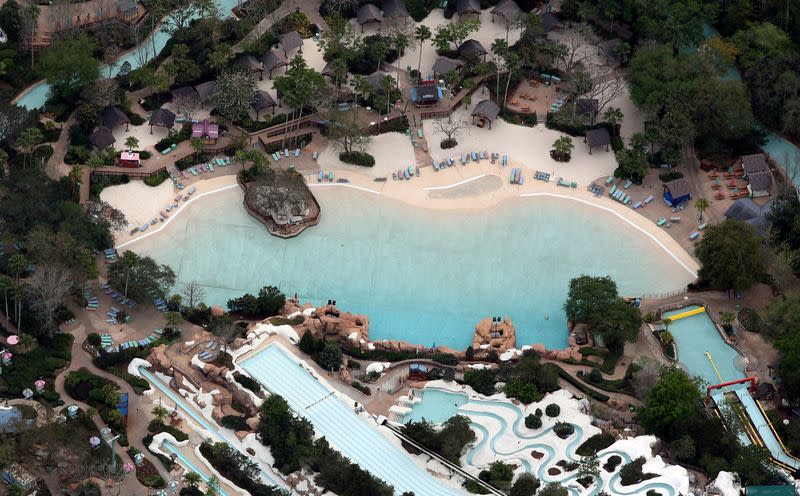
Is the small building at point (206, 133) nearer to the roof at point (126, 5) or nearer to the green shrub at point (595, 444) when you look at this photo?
the roof at point (126, 5)

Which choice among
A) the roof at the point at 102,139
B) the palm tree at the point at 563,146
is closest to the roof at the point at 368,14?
the palm tree at the point at 563,146

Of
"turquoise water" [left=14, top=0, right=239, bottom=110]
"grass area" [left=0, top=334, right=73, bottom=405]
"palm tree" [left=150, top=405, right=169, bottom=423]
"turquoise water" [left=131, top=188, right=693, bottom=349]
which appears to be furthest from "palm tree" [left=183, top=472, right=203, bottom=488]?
"turquoise water" [left=14, top=0, right=239, bottom=110]

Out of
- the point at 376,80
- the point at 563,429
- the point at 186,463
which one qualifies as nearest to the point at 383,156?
the point at 376,80

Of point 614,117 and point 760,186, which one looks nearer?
point 760,186

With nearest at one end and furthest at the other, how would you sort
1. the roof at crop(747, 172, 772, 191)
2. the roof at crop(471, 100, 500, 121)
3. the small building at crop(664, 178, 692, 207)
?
the small building at crop(664, 178, 692, 207) < the roof at crop(747, 172, 772, 191) < the roof at crop(471, 100, 500, 121)

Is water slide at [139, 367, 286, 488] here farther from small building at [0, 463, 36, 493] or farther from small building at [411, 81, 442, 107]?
small building at [411, 81, 442, 107]

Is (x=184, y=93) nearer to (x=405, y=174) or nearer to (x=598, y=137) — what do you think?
(x=405, y=174)
